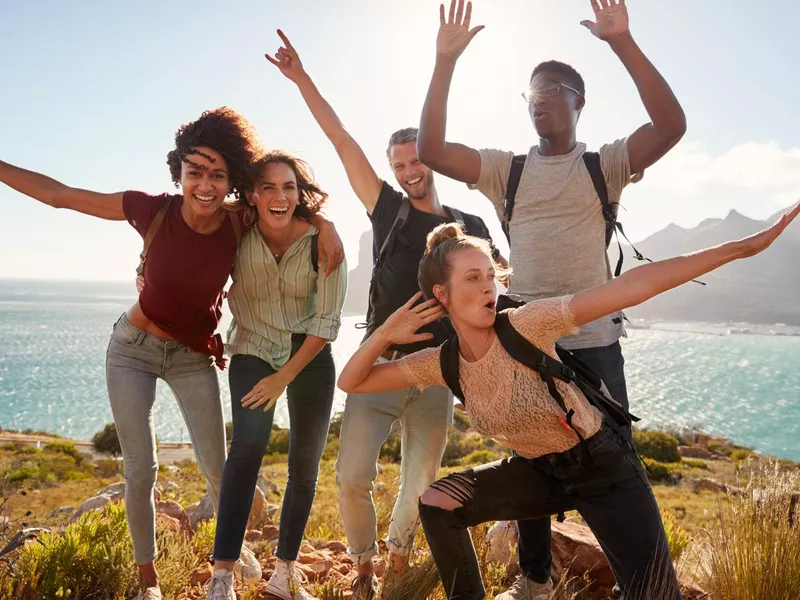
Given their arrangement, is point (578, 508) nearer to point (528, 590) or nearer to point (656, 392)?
point (528, 590)

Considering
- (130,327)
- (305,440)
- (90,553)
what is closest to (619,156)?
(305,440)

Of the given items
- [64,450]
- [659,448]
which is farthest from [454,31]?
[64,450]

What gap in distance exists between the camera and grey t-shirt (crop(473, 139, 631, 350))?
2.98m

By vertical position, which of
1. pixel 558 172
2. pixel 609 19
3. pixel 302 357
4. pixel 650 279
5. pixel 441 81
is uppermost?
pixel 609 19

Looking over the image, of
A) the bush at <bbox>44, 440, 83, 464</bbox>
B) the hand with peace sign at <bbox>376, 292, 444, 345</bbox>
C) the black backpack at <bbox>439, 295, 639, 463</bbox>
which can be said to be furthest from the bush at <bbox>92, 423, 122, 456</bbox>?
the black backpack at <bbox>439, 295, 639, 463</bbox>

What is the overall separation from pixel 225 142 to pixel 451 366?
178cm

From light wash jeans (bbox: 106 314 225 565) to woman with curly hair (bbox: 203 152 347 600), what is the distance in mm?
222

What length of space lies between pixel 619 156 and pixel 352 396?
1914mm

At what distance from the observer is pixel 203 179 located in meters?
3.19

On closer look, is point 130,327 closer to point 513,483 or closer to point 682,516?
point 513,483

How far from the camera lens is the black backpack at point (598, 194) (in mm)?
2980

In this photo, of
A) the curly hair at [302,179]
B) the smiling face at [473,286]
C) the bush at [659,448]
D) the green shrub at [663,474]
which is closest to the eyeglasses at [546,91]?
the smiling face at [473,286]

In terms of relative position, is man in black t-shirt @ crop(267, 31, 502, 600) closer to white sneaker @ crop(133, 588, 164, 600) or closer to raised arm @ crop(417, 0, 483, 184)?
raised arm @ crop(417, 0, 483, 184)

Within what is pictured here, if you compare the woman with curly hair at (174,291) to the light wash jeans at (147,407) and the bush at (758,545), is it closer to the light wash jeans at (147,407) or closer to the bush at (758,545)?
the light wash jeans at (147,407)
